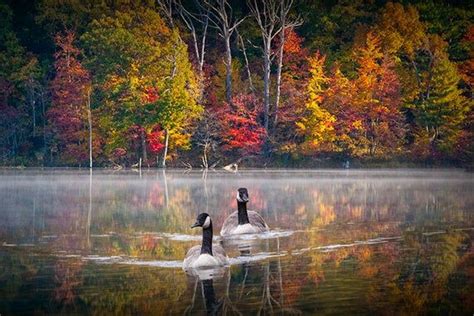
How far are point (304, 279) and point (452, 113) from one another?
4364cm

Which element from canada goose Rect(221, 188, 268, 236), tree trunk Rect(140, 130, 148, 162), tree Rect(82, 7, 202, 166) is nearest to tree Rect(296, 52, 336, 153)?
tree Rect(82, 7, 202, 166)

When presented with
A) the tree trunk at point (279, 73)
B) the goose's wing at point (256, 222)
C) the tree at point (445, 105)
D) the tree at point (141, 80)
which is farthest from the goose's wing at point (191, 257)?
the tree trunk at point (279, 73)

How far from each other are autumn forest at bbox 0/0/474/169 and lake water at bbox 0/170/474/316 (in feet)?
85.5

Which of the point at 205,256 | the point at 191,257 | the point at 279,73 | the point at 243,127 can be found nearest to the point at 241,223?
the point at 191,257

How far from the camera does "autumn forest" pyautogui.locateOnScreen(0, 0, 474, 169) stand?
184 feet

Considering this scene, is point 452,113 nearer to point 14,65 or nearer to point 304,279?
point 14,65

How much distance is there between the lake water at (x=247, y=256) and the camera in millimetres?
11367

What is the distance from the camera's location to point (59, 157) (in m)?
61.5

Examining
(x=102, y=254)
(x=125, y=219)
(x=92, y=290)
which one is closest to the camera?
(x=92, y=290)

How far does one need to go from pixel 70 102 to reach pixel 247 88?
11925 millimetres

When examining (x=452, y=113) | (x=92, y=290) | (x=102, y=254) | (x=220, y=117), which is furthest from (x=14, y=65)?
(x=92, y=290)

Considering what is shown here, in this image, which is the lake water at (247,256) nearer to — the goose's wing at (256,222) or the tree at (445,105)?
the goose's wing at (256,222)

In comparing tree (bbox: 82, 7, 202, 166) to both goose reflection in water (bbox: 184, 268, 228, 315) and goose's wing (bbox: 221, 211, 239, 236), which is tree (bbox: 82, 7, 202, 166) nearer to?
goose's wing (bbox: 221, 211, 239, 236)

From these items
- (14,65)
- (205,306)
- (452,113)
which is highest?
(14,65)
